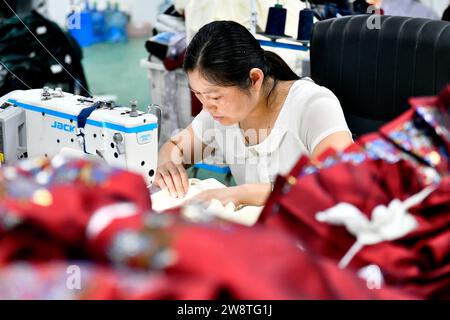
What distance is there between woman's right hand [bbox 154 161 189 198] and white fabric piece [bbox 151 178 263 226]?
0.01 meters

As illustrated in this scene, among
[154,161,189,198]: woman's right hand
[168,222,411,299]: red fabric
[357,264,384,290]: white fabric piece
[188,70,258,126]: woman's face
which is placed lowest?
[154,161,189,198]: woman's right hand

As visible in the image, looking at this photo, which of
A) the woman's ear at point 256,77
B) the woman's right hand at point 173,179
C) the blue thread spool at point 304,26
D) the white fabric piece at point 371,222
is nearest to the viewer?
the white fabric piece at point 371,222

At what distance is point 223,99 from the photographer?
5.20 ft

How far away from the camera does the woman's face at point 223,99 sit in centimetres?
156

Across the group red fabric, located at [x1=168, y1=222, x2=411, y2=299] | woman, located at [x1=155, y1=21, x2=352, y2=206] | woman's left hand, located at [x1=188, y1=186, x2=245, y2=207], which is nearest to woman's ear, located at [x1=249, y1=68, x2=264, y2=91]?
woman, located at [x1=155, y1=21, x2=352, y2=206]

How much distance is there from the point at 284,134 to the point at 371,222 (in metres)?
1.04

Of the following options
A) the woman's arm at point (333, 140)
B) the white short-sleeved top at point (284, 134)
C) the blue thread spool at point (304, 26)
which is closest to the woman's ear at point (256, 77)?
the white short-sleeved top at point (284, 134)

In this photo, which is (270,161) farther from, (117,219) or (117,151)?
(117,219)

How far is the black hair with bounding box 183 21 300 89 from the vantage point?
1.53m

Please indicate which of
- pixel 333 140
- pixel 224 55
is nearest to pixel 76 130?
pixel 224 55

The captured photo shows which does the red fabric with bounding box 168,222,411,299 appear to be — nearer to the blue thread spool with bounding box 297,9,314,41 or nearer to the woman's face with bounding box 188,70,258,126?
the woman's face with bounding box 188,70,258,126

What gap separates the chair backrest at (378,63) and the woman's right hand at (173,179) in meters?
0.58

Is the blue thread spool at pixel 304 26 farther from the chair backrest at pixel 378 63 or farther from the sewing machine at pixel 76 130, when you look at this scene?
the sewing machine at pixel 76 130
